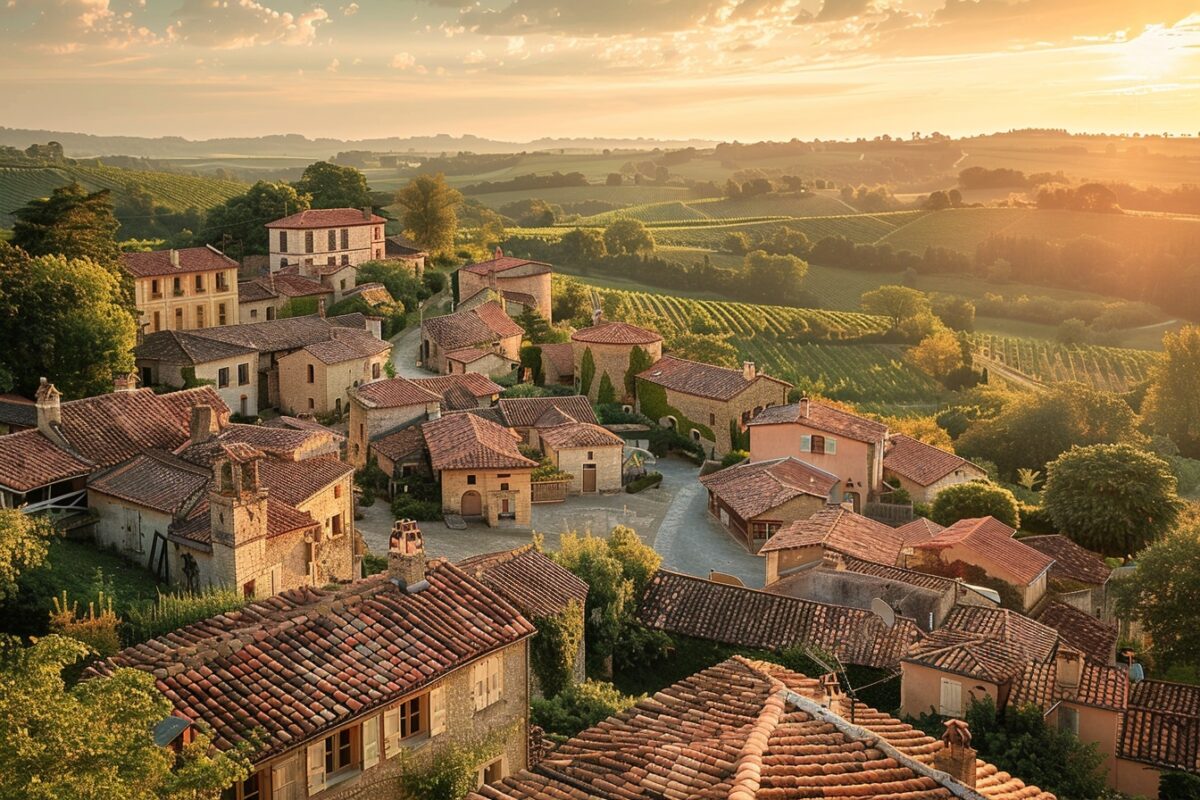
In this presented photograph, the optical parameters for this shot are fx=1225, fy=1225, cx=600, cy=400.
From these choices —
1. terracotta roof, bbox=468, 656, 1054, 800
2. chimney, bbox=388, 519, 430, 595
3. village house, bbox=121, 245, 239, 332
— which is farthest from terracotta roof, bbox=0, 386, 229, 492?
village house, bbox=121, 245, 239, 332

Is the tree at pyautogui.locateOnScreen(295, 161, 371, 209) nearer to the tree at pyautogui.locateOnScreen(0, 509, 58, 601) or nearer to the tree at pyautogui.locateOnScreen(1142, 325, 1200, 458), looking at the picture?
the tree at pyautogui.locateOnScreen(1142, 325, 1200, 458)

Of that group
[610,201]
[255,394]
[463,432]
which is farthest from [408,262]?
[610,201]

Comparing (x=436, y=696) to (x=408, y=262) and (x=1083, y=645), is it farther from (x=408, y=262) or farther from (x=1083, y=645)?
(x=408, y=262)

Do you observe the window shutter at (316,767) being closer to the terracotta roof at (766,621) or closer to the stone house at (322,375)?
the terracotta roof at (766,621)

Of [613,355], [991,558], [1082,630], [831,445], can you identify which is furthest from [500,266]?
[1082,630]

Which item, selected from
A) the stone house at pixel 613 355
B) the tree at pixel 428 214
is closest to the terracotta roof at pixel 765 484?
the stone house at pixel 613 355

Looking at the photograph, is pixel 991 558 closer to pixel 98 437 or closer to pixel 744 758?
pixel 98 437

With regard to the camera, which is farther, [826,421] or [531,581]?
[826,421]
